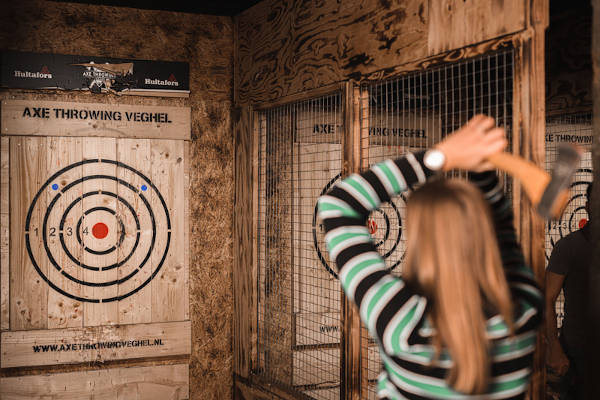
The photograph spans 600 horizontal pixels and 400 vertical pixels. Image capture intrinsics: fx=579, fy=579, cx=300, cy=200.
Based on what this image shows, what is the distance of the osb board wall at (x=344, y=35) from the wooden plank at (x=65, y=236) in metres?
1.23

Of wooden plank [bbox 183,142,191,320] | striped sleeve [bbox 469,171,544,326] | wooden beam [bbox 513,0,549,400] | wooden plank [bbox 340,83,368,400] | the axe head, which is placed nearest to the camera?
the axe head

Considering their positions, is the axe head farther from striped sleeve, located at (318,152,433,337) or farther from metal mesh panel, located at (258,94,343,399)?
metal mesh panel, located at (258,94,343,399)

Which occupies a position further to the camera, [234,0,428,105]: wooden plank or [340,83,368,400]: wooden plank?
[340,83,368,400]: wooden plank

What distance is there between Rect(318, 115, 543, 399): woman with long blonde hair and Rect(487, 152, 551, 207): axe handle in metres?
0.03

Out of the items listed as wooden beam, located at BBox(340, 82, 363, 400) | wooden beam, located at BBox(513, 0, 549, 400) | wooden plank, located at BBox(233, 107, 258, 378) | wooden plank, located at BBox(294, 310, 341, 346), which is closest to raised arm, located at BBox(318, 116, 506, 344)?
wooden beam, located at BBox(513, 0, 549, 400)

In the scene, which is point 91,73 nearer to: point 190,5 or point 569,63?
point 190,5

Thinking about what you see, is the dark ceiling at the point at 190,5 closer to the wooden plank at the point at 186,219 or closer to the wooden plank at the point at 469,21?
the wooden plank at the point at 186,219

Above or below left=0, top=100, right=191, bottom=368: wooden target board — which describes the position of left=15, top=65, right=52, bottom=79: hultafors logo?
above

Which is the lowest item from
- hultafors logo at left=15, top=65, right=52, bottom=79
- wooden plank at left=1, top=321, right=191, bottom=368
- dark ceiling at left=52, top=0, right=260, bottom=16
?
wooden plank at left=1, top=321, right=191, bottom=368

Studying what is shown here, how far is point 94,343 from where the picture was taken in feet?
12.9

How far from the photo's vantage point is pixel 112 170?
402cm

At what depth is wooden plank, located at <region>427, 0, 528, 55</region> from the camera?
209cm

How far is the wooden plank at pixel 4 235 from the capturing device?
3787 mm

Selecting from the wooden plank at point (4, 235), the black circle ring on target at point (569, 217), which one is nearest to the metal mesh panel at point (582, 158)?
the black circle ring on target at point (569, 217)
